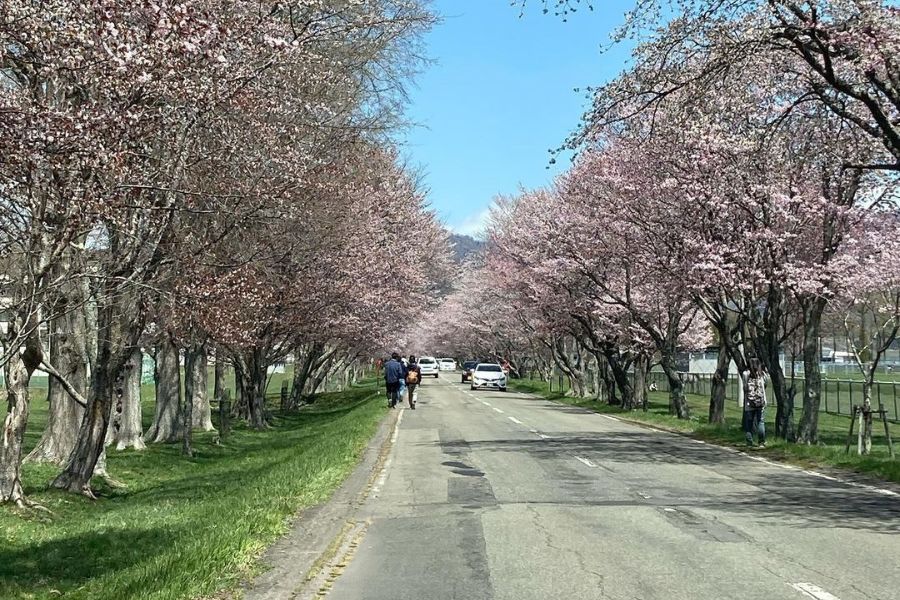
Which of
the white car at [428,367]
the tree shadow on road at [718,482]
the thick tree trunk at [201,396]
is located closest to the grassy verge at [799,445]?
the tree shadow on road at [718,482]

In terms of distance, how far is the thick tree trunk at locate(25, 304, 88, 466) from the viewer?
16.9m

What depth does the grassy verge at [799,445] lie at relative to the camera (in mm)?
15603

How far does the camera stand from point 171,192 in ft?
33.6

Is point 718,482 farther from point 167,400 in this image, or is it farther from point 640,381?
point 640,381

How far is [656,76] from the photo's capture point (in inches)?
595

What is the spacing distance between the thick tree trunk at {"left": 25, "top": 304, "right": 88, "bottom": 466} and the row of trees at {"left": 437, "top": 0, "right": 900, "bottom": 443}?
9.53 meters

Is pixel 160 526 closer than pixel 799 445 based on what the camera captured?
Yes

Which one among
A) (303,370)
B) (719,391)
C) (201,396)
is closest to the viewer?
(719,391)

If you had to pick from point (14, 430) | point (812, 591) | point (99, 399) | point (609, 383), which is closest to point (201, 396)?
point (99, 399)

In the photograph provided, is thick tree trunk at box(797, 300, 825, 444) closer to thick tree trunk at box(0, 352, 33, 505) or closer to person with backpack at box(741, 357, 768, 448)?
person with backpack at box(741, 357, 768, 448)

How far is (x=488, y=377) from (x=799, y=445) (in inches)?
1557

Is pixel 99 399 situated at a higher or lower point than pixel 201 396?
higher

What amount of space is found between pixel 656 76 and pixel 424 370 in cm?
6829

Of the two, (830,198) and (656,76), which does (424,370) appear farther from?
(656,76)
